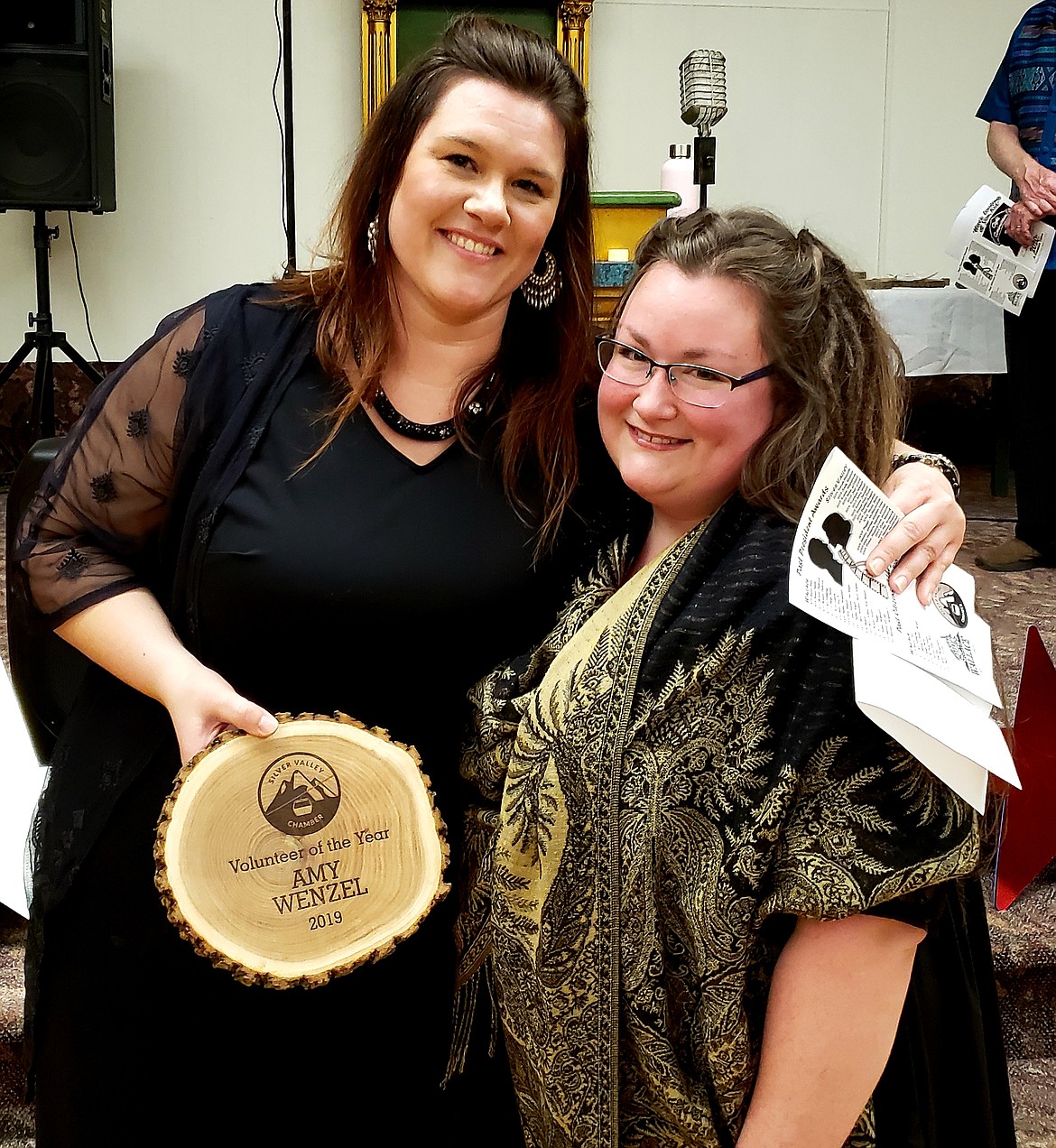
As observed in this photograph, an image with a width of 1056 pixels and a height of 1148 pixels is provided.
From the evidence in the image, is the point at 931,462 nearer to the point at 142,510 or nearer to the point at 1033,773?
the point at 1033,773

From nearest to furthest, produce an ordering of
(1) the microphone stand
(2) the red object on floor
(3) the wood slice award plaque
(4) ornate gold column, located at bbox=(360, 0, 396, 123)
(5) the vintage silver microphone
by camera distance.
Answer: (3) the wood slice award plaque
(2) the red object on floor
(1) the microphone stand
(5) the vintage silver microphone
(4) ornate gold column, located at bbox=(360, 0, 396, 123)

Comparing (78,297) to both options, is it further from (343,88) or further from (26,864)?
(26,864)

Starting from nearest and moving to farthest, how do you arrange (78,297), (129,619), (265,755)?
1. (265,755)
2. (129,619)
3. (78,297)

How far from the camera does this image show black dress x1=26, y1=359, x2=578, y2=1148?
122 centimetres

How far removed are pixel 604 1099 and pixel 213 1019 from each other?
43cm

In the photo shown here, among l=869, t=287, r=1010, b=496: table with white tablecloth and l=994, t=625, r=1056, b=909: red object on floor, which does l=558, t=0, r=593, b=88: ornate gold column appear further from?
l=994, t=625, r=1056, b=909: red object on floor

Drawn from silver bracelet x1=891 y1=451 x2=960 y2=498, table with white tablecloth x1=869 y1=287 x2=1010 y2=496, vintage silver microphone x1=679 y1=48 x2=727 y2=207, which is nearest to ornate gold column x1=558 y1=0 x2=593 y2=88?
vintage silver microphone x1=679 y1=48 x2=727 y2=207

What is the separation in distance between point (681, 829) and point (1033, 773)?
760mm

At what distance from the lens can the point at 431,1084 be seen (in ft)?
4.33

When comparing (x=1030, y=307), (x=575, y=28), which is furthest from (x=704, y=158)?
(x=575, y=28)

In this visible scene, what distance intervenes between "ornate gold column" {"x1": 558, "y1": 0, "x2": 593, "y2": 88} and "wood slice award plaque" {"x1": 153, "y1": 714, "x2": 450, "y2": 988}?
4505mm

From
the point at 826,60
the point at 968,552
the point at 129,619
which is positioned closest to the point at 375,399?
the point at 129,619

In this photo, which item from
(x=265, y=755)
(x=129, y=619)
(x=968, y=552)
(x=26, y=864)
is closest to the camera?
(x=265, y=755)

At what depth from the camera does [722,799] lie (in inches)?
39.1
